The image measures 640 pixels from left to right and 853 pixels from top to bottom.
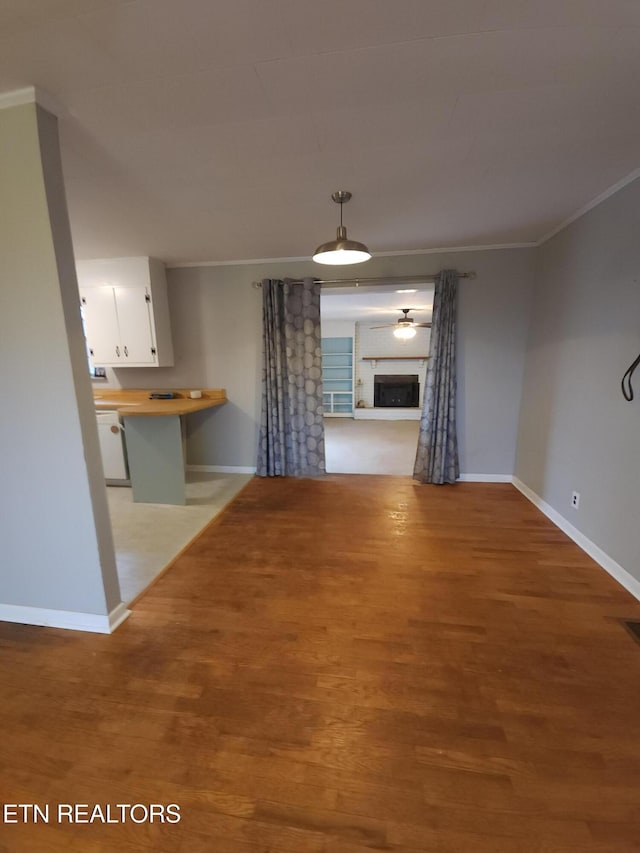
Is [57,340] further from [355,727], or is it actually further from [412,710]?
[412,710]

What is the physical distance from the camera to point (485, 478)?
12.2 ft

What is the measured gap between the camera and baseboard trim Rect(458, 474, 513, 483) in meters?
3.68

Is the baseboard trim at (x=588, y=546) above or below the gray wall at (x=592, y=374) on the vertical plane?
below

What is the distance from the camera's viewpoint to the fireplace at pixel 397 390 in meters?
7.87

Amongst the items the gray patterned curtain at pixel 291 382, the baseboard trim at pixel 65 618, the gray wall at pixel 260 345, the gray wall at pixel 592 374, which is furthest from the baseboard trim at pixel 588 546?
the baseboard trim at pixel 65 618

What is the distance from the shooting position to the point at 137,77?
1.29m

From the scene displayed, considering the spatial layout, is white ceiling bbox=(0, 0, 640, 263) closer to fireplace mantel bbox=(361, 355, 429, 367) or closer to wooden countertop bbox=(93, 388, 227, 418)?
wooden countertop bbox=(93, 388, 227, 418)

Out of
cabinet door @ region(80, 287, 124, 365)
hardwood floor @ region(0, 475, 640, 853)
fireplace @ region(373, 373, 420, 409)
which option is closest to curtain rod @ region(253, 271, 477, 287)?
cabinet door @ region(80, 287, 124, 365)

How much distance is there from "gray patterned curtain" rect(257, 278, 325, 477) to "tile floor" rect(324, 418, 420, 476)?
0.50m

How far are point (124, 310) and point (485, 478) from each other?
167 inches

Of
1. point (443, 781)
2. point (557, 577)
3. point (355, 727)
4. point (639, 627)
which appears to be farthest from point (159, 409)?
point (639, 627)

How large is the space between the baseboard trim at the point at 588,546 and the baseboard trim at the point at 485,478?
32cm

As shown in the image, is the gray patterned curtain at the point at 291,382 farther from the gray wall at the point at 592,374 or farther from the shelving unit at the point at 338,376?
the shelving unit at the point at 338,376

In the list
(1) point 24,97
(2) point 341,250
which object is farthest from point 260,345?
(1) point 24,97
